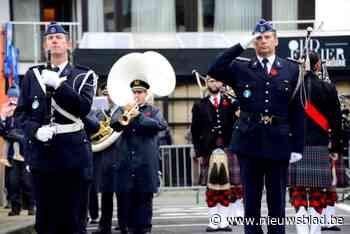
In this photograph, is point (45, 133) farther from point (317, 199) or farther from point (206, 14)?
point (206, 14)

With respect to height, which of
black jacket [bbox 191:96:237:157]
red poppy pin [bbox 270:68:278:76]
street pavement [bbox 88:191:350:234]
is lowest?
street pavement [bbox 88:191:350:234]

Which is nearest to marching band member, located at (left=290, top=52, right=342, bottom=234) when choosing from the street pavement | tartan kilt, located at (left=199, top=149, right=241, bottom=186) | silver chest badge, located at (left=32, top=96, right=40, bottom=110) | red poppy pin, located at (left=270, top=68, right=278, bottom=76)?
the street pavement

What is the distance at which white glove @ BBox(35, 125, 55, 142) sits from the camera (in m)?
7.43

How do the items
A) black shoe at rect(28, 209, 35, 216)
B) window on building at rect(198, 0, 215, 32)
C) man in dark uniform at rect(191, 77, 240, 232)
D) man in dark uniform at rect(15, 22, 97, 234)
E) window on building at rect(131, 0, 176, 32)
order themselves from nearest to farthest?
1. man in dark uniform at rect(15, 22, 97, 234)
2. man in dark uniform at rect(191, 77, 240, 232)
3. black shoe at rect(28, 209, 35, 216)
4. window on building at rect(131, 0, 176, 32)
5. window on building at rect(198, 0, 215, 32)

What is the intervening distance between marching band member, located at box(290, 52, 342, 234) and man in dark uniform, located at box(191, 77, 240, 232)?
4.69ft

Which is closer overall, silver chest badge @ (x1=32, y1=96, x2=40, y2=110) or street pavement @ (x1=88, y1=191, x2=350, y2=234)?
silver chest badge @ (x1=32, y1=96, x2=40, y2=110)

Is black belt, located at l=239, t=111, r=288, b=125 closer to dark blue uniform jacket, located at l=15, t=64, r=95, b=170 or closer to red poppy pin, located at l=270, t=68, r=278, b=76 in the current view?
red poppy pin, located at l=270, t=68, r=278, b=76

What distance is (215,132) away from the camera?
11578 mm

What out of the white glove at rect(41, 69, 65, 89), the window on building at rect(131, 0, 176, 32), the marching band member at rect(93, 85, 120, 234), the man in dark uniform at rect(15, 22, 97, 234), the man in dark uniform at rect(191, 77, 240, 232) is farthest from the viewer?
the window on building at rect(131, 0, 176, 32)

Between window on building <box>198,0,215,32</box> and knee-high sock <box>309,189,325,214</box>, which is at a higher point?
window on building <box>198,0,215,32</box>

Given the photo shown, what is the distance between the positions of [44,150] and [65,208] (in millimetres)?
524

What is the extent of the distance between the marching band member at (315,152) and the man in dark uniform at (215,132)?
143cm

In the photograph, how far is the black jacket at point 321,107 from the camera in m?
10.2

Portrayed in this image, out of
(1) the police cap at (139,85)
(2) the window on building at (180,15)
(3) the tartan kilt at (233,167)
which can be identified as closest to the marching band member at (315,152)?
(3) the tartan kilt at (233,167)
